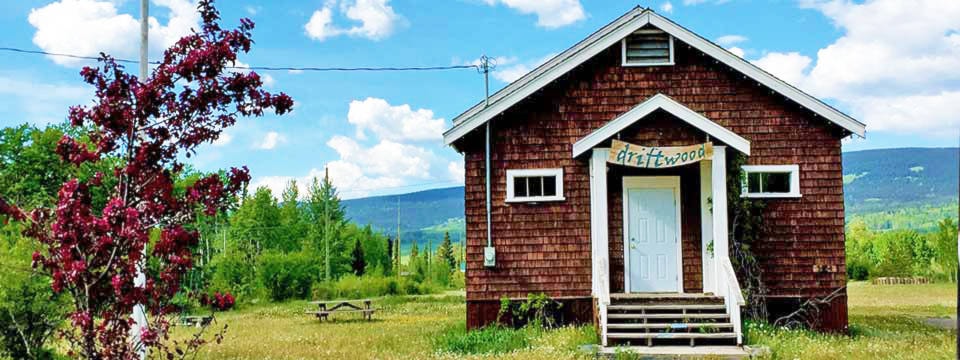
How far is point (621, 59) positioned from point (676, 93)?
114 centimetres

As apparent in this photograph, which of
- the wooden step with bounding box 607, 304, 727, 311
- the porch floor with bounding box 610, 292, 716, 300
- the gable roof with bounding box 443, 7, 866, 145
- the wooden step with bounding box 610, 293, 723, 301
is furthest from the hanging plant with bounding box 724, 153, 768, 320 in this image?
the gable roof with bounding box 443, 7, 866, 145

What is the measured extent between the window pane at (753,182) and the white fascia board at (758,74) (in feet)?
4.83

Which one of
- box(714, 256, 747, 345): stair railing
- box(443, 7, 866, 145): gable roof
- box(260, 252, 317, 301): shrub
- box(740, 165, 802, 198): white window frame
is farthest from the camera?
box(260, 252, 317, 301): shrub

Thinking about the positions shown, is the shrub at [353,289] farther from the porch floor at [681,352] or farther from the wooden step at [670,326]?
the porch floor at [681,352]

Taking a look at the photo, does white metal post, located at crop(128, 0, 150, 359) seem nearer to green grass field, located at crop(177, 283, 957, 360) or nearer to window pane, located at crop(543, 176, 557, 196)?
green grass field, located at crop(177, 283, 957, 360)

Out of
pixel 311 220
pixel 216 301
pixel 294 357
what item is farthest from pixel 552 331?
pixel 311 220

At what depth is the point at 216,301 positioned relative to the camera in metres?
8.37

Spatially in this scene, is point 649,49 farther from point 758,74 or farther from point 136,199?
point 136,199

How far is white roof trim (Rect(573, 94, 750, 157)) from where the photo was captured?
15.0 meters

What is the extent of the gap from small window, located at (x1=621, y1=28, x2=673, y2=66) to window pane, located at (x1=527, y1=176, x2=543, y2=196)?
8.44 ft

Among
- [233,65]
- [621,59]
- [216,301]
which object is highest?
[621,59]

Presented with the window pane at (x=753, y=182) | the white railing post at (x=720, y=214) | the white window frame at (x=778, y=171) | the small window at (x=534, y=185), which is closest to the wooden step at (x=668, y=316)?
the white railing post at (x=720, y=214)

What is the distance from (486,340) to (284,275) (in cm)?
2256

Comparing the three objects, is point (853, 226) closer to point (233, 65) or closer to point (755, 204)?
point (755, 204)
